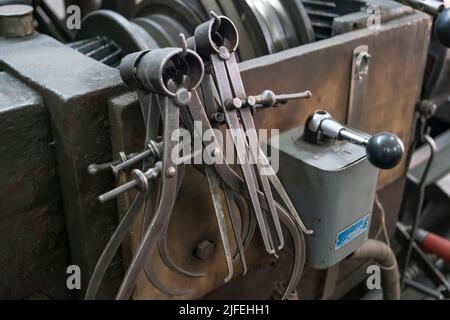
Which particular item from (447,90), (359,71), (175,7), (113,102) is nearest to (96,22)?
(175,7)

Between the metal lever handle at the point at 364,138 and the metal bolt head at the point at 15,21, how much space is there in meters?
0.58

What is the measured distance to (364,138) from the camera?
896 millimetres

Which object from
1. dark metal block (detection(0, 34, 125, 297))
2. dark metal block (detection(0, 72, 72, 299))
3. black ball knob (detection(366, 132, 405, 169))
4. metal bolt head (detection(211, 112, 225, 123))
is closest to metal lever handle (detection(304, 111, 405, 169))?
black ball knob (detection(366, 132, 405, 169))

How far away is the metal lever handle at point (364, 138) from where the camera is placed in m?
0.81

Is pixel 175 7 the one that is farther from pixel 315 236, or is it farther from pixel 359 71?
pixel 315 236

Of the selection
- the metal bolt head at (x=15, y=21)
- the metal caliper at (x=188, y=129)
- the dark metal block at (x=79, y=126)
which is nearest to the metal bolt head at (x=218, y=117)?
the metal caliper at (x=188, y=129)

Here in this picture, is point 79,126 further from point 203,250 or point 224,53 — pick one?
point 203,250

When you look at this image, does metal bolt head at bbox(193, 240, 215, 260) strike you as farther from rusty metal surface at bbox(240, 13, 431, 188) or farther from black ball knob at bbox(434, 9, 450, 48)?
black ball knob at bbox(434, 9, 450, 48)

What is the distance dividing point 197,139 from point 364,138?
1.00 feet

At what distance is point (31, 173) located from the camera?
88 cm

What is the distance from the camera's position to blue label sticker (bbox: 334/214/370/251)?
→ 104 centimetres

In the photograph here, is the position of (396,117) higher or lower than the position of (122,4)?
lower

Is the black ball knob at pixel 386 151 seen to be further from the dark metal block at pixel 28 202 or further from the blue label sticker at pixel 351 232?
the dark metal block at pixel 28 202

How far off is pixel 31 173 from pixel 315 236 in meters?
0.52
